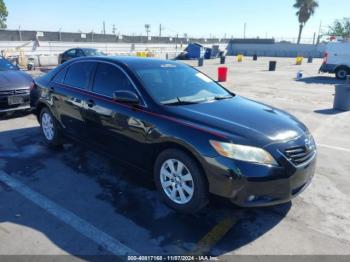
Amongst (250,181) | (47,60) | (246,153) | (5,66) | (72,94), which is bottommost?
(47,60)

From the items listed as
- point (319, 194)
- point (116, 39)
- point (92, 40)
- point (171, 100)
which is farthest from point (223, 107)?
point (116, 39)

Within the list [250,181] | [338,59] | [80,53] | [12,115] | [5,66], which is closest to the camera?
[250,181]

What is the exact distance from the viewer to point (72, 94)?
16.2 ft

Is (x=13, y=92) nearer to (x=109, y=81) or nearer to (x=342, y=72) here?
(x=109, y=81)

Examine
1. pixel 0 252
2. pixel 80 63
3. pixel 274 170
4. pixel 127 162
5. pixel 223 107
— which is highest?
pixel 80 63

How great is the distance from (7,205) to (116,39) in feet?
125

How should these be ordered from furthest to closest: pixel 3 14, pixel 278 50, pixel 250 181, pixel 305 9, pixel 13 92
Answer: pixel 3 14 → pixel 305 9 → pixel 278 50 → pixel 13 92 → pixel 250 181

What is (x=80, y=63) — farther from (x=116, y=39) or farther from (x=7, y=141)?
(x=116, y=39)

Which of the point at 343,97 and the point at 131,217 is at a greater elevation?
the point at 343,97

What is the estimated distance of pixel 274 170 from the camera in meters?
3.14

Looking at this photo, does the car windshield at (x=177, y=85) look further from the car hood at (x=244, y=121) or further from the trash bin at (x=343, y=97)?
the trash bin at (x=343, y=97)

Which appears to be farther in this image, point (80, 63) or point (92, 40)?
point (92, 40)

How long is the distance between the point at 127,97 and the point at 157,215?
143cm

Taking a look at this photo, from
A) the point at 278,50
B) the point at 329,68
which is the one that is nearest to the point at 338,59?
the point at 329,68
